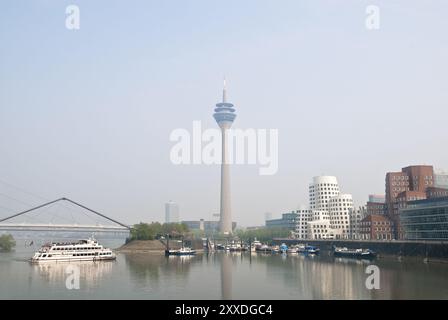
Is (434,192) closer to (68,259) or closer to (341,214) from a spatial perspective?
(341,214)

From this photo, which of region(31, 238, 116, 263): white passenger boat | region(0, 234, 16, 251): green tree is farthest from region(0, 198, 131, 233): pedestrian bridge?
region(31, 238, 116, 263): white passenger boat

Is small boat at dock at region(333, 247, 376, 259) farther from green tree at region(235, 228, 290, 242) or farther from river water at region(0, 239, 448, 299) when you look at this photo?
green tree at region(235, 228, 290, 242)

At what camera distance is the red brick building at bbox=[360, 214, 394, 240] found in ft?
326

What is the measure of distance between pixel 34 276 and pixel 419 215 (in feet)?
193

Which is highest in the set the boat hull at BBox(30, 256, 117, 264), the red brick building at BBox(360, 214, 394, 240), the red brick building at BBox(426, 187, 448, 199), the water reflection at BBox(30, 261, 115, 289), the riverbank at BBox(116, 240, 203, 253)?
A: the red brick building at BBox(426, 187, 448, 199)

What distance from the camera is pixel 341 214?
127m

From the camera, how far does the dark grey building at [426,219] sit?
2726 inches

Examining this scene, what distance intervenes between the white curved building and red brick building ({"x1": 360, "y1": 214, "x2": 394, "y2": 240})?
1233 inches

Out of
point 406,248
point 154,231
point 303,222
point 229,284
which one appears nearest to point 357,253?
point 406,248

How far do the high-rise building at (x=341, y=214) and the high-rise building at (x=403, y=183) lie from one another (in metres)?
24.2

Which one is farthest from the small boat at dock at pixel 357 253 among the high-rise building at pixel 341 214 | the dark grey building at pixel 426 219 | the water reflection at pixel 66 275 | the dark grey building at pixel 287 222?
the dark grey building at pixel 287 222

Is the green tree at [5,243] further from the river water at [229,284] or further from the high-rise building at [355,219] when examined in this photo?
the high-rise building at [355,219]

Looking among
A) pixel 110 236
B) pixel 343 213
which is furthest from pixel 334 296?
pixel 110 236
